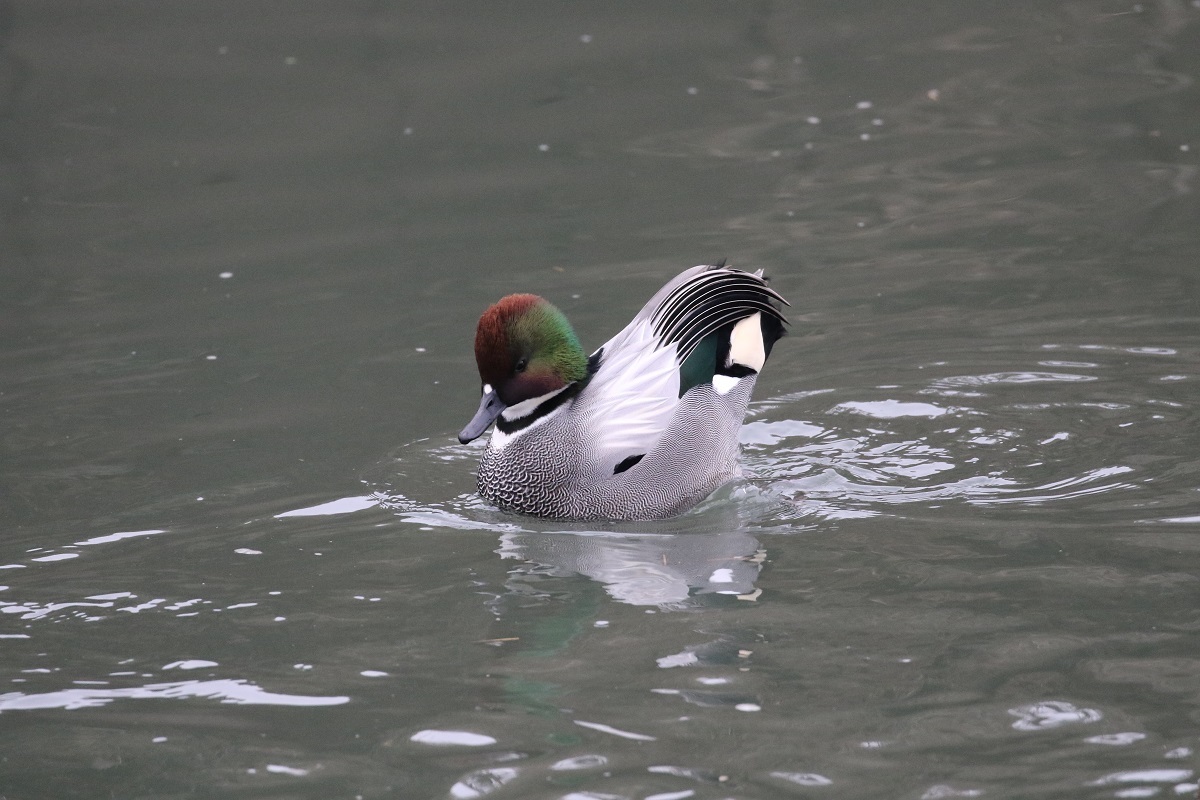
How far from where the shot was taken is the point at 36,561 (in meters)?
5.88

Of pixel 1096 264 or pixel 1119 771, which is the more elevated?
pixel 1096 264

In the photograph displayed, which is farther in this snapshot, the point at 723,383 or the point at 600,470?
the point at 723,383

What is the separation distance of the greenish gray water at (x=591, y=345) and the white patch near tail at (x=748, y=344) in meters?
0.48

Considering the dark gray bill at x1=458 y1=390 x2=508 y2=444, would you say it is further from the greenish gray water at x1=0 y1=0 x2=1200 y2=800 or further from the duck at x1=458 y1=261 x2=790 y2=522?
the greenish gray water at x1=0 y1=0 x2=1200 y2=800

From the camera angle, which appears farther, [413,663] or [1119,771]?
[413,663]

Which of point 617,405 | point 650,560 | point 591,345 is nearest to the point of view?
point 650,560

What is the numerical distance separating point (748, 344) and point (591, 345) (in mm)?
1623

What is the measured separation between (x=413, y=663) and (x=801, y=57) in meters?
8.89

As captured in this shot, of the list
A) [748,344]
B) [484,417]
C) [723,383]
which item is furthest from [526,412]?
[748,344]

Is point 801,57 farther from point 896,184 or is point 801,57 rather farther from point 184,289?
point 184,289

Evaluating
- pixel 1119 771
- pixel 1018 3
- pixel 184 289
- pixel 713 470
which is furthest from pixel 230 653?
pixel 1018 3

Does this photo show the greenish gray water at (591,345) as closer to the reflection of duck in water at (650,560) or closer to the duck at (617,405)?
the reflection of duck in water at (650,560)

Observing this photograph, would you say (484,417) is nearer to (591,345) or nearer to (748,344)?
(748,344)

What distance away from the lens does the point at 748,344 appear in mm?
6609
